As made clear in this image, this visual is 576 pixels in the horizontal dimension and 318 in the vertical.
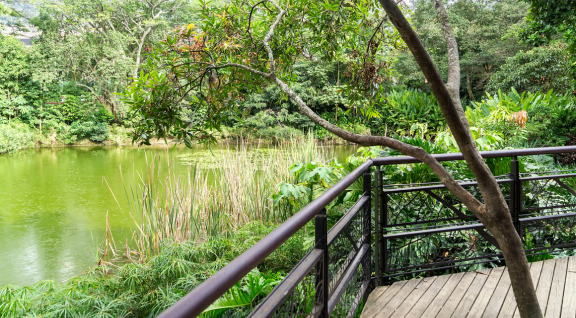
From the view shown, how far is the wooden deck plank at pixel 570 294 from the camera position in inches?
57.5

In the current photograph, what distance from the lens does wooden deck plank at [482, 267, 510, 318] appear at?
4.80 ft

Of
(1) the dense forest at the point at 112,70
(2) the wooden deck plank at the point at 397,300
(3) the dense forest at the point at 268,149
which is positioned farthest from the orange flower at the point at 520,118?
(1) the dense forest at the point at 112,70

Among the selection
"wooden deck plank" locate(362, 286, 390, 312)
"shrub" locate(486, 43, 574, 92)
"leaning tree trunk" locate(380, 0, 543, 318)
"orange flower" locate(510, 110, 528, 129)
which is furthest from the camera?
"shrub" locate(486, 43, 574, 92)

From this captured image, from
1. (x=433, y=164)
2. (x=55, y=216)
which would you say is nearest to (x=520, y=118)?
(x=433, y=164)

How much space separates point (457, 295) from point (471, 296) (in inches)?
2.4

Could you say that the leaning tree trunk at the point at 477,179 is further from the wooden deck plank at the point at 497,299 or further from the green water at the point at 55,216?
the green water at the point at 55,216

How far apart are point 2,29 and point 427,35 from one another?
16.9 metres

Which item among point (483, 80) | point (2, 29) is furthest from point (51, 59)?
point (483, 80)

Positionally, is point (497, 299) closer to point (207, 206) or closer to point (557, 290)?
point (557, 290)

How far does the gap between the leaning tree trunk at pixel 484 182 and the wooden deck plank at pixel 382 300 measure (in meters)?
0.56

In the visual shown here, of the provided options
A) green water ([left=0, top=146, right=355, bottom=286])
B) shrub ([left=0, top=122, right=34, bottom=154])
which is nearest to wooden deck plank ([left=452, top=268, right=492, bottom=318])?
green water ([left=0, top=146, right=355, bottom=286])

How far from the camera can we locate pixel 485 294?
1.62 metres

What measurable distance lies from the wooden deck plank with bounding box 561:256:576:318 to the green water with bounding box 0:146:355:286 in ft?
6.43

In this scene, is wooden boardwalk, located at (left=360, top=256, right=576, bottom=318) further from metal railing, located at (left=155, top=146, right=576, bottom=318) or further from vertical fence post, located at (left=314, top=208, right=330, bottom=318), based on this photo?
vertical fence post, located at (left=314, top=208, right=330, bottom=318)
